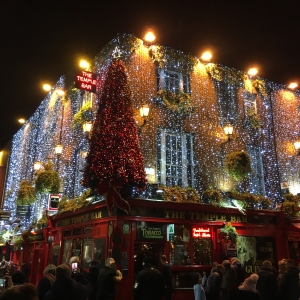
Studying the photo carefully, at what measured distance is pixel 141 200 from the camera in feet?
40.0

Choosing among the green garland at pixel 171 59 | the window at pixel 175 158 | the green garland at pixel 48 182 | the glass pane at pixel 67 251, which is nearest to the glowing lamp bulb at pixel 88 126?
the window at pixel 175 158

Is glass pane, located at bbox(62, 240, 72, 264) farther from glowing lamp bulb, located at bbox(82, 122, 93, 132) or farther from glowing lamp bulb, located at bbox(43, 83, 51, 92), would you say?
glowing lamp bulb, located at bbox(43, 83, 51, 92)

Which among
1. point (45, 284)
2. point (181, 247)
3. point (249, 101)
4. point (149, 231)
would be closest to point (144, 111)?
point (149, 231)

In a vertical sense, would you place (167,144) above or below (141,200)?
above

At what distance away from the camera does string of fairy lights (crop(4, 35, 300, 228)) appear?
14617mm

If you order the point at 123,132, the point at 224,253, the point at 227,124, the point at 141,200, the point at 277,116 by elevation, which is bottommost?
the point at 224,253

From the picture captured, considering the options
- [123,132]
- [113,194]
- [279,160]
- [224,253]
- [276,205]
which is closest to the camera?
[113,194]

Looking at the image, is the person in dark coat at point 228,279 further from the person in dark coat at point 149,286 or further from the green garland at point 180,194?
the green garland at point 180,194

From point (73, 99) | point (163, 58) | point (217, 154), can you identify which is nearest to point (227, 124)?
point (217, 154)

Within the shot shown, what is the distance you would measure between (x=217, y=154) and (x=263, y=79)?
574cm

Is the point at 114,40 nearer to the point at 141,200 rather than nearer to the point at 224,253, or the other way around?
the point at 141,200

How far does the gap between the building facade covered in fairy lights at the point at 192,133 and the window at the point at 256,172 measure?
0.05 metres

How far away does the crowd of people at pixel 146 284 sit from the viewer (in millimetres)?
4898

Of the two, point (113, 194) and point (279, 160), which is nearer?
point (113, 194)
